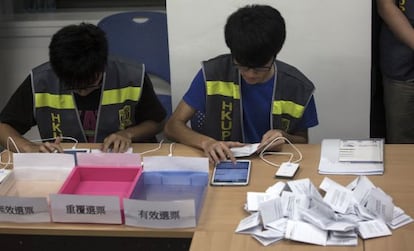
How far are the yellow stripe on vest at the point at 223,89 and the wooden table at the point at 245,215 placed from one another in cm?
29

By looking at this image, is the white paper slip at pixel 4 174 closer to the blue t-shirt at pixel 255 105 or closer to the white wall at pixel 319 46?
the blue t-shirt at pixel 255 105

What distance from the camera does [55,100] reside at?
2436 mm

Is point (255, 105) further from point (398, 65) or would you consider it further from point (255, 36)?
point (398, 65)

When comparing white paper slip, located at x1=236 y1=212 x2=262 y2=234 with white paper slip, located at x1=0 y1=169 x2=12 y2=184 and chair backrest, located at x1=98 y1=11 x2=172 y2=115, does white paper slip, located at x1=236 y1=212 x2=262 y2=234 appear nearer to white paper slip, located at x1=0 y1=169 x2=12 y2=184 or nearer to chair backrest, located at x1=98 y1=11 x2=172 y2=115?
white paper slip, located at x1=0 y1=169 x2=12 y2=184

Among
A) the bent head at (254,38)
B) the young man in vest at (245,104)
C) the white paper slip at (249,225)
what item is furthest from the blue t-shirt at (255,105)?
the white paper slip at (249,225)

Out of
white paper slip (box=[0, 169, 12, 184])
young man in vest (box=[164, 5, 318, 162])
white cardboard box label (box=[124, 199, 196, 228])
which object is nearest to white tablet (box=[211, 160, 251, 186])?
young man in vest (box=[164, 5, 318, 162])

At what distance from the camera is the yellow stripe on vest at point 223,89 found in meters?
2.40

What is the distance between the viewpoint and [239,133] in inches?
97.0

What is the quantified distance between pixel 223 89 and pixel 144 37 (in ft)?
3.06

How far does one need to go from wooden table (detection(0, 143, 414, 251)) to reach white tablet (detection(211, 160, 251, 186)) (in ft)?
0.07

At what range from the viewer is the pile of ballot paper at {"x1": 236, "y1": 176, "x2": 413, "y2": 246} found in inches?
66.6

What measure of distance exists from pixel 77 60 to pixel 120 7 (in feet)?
4.63

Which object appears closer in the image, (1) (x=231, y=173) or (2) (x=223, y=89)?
(1) (x=231, y=173)

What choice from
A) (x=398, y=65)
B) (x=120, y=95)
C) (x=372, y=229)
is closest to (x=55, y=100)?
(x=120, y=95)
